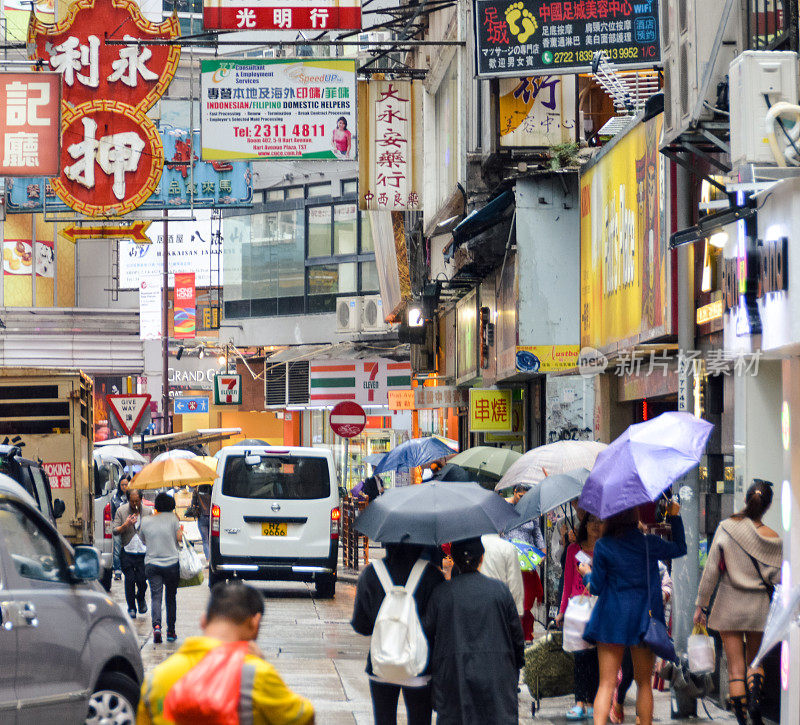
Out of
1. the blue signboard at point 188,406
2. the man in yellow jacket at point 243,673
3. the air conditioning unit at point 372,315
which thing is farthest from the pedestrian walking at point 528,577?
the blue signboard at point 188,406

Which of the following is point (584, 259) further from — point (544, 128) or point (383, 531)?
point (383, 531)

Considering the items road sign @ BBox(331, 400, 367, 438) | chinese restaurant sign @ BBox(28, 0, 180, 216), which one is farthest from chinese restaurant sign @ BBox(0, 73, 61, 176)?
road sign @ BBox(331, 400, 367, 438)

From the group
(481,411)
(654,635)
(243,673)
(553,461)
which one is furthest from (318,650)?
(243,673)

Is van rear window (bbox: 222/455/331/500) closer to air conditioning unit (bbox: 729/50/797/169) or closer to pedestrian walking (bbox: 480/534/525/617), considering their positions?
pedestrian walking (bbox: 480/534/525/617)

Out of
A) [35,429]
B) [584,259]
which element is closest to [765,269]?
[584,259]

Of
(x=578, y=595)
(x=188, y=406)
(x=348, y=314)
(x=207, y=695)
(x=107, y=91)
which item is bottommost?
(x=578, y=595)

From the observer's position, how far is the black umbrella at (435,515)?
7098 millimetres

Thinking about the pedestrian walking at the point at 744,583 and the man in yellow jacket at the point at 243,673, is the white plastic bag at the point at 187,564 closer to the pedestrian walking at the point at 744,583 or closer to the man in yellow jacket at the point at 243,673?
the pedestrian walking at the point at 744,583

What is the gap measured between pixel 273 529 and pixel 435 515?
1178 cm

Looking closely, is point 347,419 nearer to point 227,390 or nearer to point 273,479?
point 273,479

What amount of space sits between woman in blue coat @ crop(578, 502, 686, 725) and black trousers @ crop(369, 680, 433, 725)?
1742mm

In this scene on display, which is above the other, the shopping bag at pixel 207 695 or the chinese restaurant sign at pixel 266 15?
the chinese restaurant sign at pixel 266 15

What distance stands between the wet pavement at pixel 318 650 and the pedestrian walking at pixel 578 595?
252 millimetres

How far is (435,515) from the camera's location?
7.18 meters
